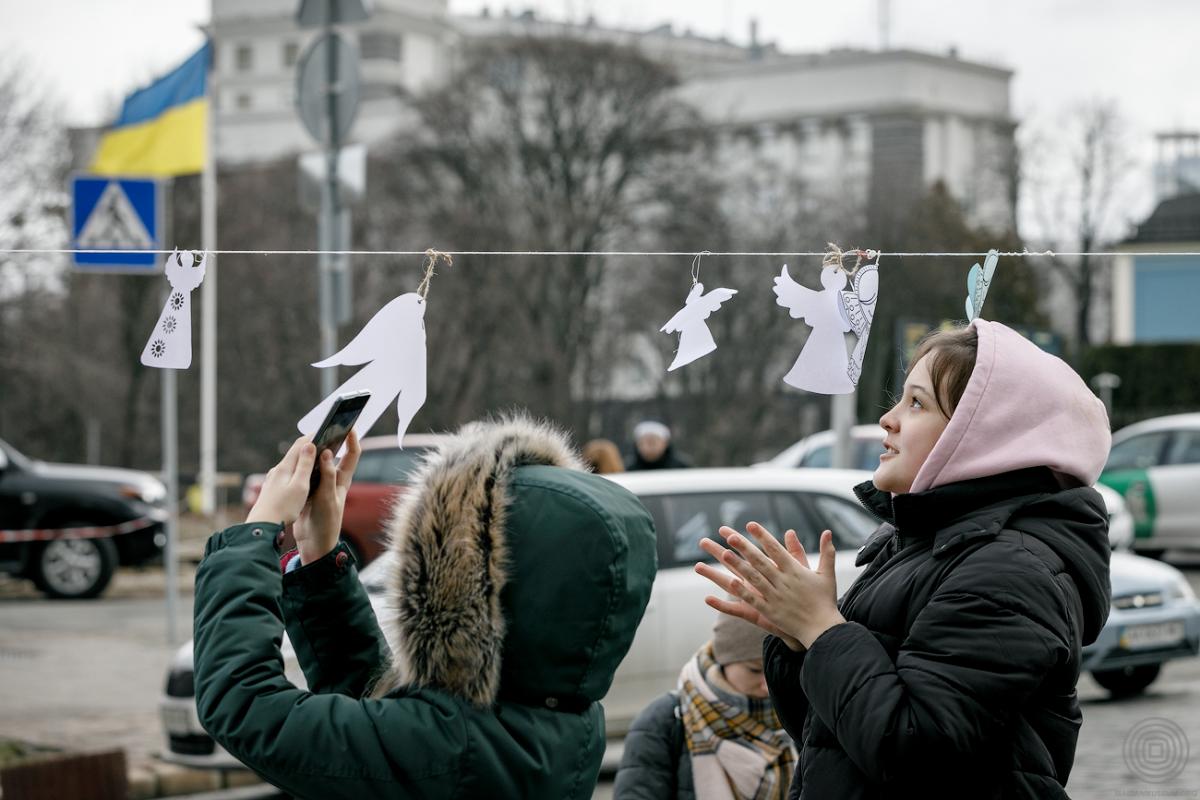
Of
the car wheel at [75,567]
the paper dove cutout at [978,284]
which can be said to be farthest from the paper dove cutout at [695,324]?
the car wheel at [75,567]

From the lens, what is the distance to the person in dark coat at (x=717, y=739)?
3973mm

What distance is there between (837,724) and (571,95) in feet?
135

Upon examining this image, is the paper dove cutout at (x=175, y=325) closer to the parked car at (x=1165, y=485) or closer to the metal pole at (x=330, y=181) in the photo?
the metal pole at (x=330, y=181)

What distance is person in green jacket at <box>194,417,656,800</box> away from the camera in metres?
2.47

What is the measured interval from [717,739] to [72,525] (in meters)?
15.0

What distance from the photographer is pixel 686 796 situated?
4.03 metres

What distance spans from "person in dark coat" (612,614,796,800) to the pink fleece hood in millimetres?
1519

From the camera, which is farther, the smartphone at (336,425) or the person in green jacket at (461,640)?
the smartphone at (336,425)

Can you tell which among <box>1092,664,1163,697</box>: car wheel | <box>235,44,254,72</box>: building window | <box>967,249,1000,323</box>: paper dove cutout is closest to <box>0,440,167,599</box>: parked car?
<box>1092,664,1163,697</box>: car wheel

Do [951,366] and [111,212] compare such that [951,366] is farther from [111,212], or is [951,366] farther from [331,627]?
[111,212]

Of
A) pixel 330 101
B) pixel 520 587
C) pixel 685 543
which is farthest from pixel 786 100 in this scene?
pixel 520 587

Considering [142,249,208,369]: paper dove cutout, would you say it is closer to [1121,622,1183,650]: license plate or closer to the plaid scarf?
the plaid scarf

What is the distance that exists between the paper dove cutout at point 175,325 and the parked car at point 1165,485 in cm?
1658

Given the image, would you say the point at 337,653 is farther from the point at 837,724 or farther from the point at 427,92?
the point at 427,92
